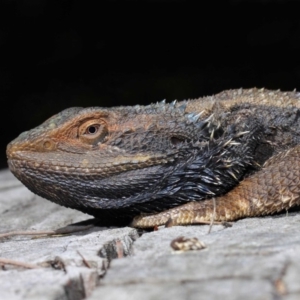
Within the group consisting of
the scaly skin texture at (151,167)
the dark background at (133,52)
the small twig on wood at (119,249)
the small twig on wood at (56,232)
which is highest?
the dark background at (133,52)

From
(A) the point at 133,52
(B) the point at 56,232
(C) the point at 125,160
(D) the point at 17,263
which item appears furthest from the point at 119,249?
(A) the point at 133,52

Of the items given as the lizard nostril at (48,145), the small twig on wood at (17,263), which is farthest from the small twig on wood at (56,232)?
the small twig on wood at (17,263)

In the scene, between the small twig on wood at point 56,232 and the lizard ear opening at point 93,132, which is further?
the small twig on wood at point 56,232

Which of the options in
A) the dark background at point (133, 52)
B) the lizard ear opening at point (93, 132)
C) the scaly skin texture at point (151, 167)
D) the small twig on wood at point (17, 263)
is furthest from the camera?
the dark background at point (133, 52)

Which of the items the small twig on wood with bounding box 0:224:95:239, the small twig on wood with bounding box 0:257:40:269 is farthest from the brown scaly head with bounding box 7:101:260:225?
the small twig on wood with bounding box 0:257:40:269

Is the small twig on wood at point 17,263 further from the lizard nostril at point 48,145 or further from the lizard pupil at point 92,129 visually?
the lizard pupil at point 92,129

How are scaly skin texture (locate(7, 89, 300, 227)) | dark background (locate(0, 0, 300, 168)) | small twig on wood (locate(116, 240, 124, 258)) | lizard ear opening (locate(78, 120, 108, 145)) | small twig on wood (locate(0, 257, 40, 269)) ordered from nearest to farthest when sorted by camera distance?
small twig on wood (locate(0, 257, 40, 269)) < small twig on wood (locate(116, 240, 124, 258)) < scaly skin texture (locate(7, 89, 300, 227)) < lizard ear opening (locate(78, 120, 108, 145)) < dark background (locate(0, 0, 300, 168))

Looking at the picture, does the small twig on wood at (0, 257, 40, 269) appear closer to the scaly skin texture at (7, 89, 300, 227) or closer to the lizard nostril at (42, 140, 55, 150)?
the scaly skin texture at (7, 89, 300, 227)

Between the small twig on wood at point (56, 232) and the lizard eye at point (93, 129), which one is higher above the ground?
the lizard eye at point (93, 129)

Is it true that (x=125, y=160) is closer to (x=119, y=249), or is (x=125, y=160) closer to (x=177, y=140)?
(x=177, y=140)

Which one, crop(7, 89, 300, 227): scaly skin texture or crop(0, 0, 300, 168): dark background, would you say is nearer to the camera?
crop(7, 89, 300, 227): scaly skin texture
